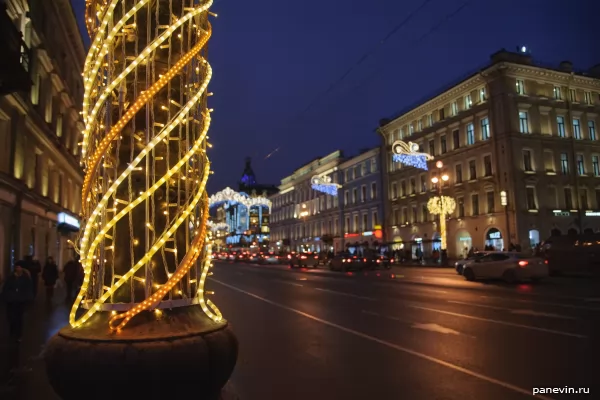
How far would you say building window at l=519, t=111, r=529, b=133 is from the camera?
44.9m

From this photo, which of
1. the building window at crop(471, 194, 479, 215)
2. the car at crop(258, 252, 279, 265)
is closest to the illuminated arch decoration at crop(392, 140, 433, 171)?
the building window at crop(471, 194, 479, 215)

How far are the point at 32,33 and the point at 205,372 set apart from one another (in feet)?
→ 78.5

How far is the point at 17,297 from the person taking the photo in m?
9.70

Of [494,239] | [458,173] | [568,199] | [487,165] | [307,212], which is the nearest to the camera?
[494,239]

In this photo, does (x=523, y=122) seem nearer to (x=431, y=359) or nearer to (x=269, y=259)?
(x=269, y=259)

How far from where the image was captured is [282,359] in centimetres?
801

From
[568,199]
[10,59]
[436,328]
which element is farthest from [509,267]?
[568,199]

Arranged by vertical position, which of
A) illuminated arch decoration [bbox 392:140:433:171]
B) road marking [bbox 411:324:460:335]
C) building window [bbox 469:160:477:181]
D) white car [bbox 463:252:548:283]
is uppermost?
illuminated arch decoration [bbox 392:140:433:171]

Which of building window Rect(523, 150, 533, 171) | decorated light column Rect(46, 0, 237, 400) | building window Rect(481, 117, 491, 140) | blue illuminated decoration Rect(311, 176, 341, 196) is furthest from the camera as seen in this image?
blue illuminated decoration Rect(311, 176, 341, 196)

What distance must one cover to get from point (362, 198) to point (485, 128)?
24052 mm

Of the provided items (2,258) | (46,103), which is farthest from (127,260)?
(46,103)

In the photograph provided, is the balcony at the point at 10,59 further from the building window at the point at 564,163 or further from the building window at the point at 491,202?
the building window at the point at 564,163

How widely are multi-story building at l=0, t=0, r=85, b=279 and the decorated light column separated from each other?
37.2 feet

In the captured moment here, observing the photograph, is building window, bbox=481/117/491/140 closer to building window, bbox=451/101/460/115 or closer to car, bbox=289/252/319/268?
building window, bbox=451/101/460/115
